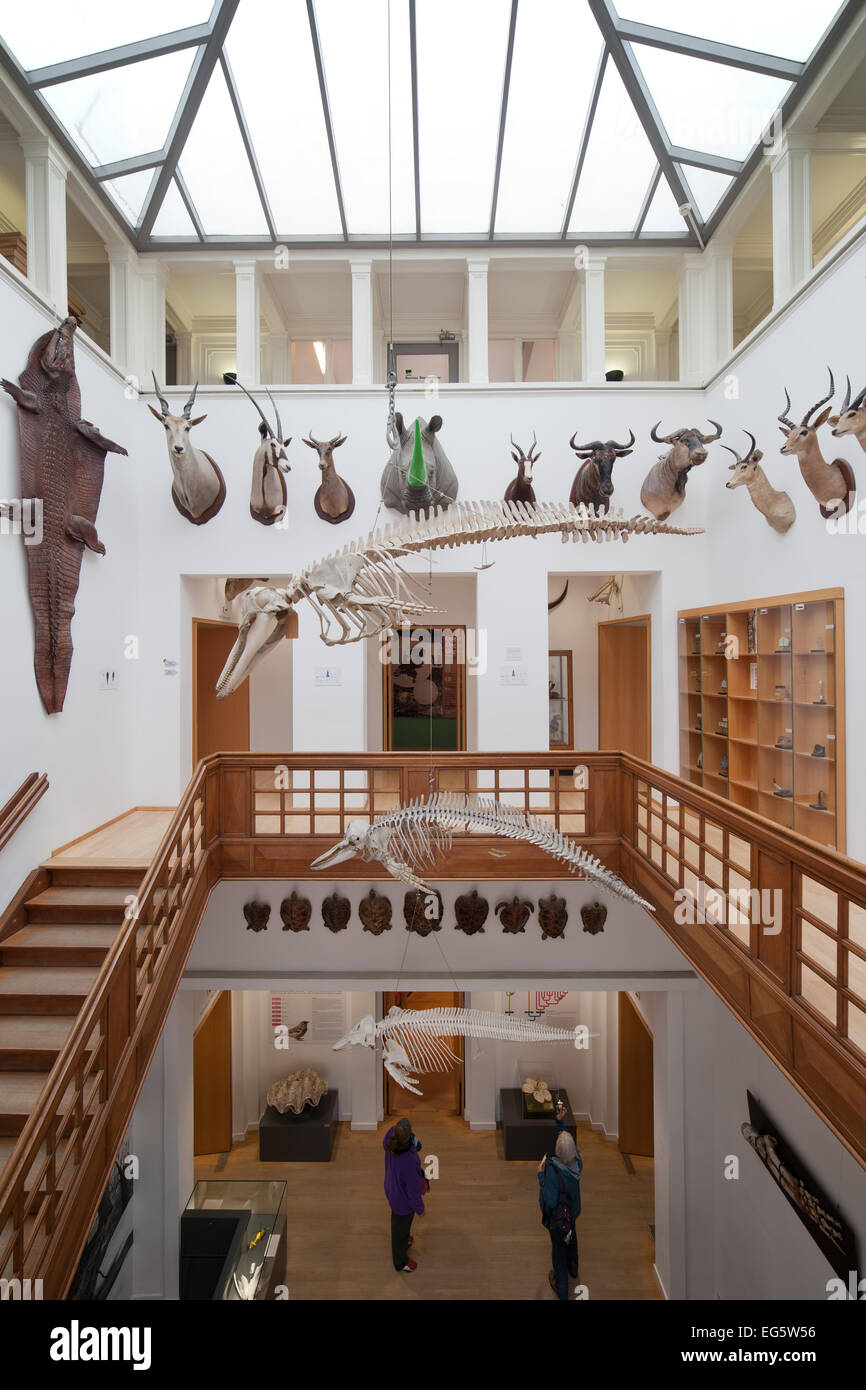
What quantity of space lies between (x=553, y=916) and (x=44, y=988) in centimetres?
401

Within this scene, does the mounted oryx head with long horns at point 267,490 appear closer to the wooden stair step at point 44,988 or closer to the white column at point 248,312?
Result: the white column at point 248,312

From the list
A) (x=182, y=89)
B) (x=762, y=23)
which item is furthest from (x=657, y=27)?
(x=182, y=89)

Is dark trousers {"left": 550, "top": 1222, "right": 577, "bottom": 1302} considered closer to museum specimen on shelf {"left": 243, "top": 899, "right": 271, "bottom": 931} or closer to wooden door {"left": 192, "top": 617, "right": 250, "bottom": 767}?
museum specimen on shelf {"left": 243, "top": 899, "right": 271, "bottom": 931}

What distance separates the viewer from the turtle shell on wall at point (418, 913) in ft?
20.8

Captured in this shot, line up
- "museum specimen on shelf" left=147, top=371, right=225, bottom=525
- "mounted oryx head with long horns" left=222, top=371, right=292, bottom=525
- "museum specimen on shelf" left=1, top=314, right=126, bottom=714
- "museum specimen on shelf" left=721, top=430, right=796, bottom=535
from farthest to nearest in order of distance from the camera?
"mounted oryx head with long horns" left=222, top=371, right=292, bottom=525, "museum specimen on shelf" left=147, top=371, right=225, bottom=525, "museum specimen on shelf" left=721, top=430, right=796, bottom=535, "museum specimen on shelf" left=1, top=314, right=126, bottom=714

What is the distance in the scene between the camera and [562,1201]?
6.37 m

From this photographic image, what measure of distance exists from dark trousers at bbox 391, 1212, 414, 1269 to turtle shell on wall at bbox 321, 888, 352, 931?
9.75 feet

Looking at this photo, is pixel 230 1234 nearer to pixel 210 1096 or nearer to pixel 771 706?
pixel 210 1096

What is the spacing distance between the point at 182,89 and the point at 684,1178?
11133 mm

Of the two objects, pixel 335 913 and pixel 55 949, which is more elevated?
pixel 55 949

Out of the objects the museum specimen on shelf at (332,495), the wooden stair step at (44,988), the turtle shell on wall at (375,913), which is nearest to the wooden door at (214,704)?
the museum specimen on shelf at (332,495)

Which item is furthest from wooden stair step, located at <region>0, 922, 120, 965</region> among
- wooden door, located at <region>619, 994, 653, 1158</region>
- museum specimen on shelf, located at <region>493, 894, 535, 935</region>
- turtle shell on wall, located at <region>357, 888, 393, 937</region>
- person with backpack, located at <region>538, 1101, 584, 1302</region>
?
wooden door, located at <region>619, 994, 653, 1158</region>

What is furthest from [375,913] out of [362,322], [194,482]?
[362,322]

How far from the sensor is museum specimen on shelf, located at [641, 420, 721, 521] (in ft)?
22.4
